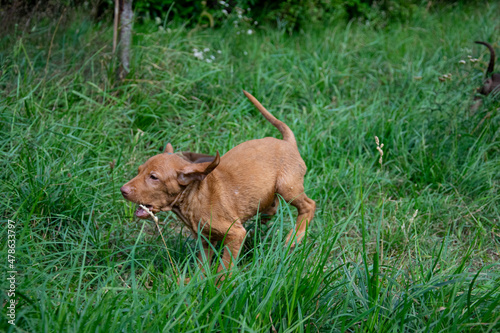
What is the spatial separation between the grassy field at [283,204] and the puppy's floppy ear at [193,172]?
441mm

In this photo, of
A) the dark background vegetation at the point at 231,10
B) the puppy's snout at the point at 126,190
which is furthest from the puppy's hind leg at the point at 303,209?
the dark background vegetation at the point at 231,10

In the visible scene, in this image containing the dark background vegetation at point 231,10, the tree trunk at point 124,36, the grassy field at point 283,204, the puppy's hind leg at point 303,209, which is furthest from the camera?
the dark background vegetation at point 231,10

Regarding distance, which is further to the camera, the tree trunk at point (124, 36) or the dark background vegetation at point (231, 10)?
the dark background vegetation at point (231, 10)

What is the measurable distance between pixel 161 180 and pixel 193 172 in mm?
195

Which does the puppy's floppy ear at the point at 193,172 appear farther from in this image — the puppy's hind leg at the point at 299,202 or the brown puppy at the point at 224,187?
the puppy's hind leg at the point at 299,202

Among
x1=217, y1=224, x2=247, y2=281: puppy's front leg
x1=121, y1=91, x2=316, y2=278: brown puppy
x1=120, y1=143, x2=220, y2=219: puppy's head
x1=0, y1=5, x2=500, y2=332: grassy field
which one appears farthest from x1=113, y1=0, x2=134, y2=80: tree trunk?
x1=217, y1=224, x2=247, y2=281: puppy's front leg

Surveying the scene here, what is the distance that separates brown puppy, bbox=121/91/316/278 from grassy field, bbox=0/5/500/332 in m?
0.17

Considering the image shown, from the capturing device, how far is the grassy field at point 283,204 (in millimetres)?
2256

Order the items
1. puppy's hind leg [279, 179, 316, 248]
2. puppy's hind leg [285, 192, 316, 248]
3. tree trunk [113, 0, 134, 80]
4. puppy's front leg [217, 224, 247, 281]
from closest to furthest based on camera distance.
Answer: puppy's front leg [217, 224, 247, 281], puppy's hind leg [279, 179, 316, 248], puppy's hind leg [285, 192, 316, 248], tree trunk [113, 0, 134, 80]

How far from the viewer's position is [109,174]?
143 inches

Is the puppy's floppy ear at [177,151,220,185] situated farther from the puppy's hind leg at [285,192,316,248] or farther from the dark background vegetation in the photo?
the dark background vegetation

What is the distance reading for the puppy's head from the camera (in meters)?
2.64

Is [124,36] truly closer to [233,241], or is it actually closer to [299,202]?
[299,202]

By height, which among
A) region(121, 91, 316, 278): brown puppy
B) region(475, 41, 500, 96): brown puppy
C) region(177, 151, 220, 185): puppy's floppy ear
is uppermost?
region(475, 41, 500, 96): brown puppy
